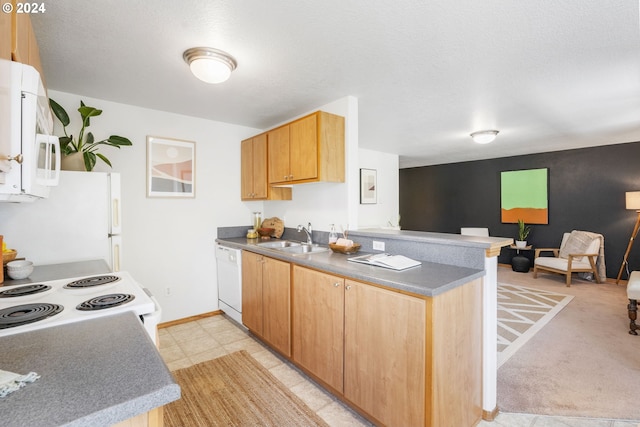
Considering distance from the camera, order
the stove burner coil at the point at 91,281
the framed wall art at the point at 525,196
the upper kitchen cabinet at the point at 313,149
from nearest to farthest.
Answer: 1. the stove burner coil at the point at 91,281
2. the upper kitchen cabinet at the point at 313,149
3. the framed wall art at the point at 525,196

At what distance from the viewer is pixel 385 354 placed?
→ 160 centimetres

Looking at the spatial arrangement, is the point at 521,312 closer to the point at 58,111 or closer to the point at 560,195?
the point at 560,195

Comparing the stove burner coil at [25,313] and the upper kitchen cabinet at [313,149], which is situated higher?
the upper kitchen cabinet at [313,149]

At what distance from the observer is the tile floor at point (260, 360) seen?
179 centimetres

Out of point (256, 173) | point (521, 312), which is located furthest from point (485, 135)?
point (256, 173)

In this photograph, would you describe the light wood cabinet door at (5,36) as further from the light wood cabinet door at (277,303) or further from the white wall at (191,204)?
the white wall at (191,204)

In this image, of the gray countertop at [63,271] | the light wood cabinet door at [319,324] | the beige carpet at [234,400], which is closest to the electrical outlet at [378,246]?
the light wood cabinet door at [319,324]

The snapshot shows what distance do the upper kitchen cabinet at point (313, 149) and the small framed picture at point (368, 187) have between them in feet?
8.40

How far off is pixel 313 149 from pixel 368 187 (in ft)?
9.60

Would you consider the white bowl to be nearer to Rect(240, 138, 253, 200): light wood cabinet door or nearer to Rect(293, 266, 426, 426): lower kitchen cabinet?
Rect(293, 266, 426, 426): lower kitchen cabinet

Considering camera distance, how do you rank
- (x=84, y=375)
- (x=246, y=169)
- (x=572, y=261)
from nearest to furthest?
(x=84, y=375) < (x=246, y=169) < (x=572, y=261)

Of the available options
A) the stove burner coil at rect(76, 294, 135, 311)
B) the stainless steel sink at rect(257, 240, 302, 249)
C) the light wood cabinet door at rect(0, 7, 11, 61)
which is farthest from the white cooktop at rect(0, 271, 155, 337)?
the stainless steel sink at rect(257, 240, 302, 249)

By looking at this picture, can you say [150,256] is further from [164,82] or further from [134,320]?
[134,320]

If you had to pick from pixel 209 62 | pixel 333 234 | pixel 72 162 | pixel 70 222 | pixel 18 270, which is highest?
pixel 209 62
